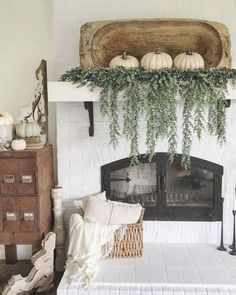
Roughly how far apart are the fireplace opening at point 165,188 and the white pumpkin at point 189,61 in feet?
2.46

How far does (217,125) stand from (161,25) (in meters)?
0.88

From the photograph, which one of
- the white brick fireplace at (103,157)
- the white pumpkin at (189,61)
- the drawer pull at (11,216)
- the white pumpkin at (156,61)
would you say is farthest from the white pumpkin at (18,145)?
the white pumpkin at (189,61)

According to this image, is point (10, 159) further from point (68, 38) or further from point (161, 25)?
point (161, 25)

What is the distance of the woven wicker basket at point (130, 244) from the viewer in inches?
94.9

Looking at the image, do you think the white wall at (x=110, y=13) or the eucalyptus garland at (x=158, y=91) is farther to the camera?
the white wall at (x=110, y=13)

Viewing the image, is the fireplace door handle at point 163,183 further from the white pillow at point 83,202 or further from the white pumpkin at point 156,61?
the white pumpkin at point 156,61

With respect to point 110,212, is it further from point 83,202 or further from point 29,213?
point 29,213

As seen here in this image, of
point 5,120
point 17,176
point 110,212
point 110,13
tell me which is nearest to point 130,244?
point 110,212

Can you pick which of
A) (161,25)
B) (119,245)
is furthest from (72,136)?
(161,25)

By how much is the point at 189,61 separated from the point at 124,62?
18.0 inches

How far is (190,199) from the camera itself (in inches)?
106

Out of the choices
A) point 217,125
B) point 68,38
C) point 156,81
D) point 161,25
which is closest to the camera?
point 156,81

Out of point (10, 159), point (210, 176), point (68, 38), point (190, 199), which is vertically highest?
point (68, 38)

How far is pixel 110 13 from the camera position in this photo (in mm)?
2557
